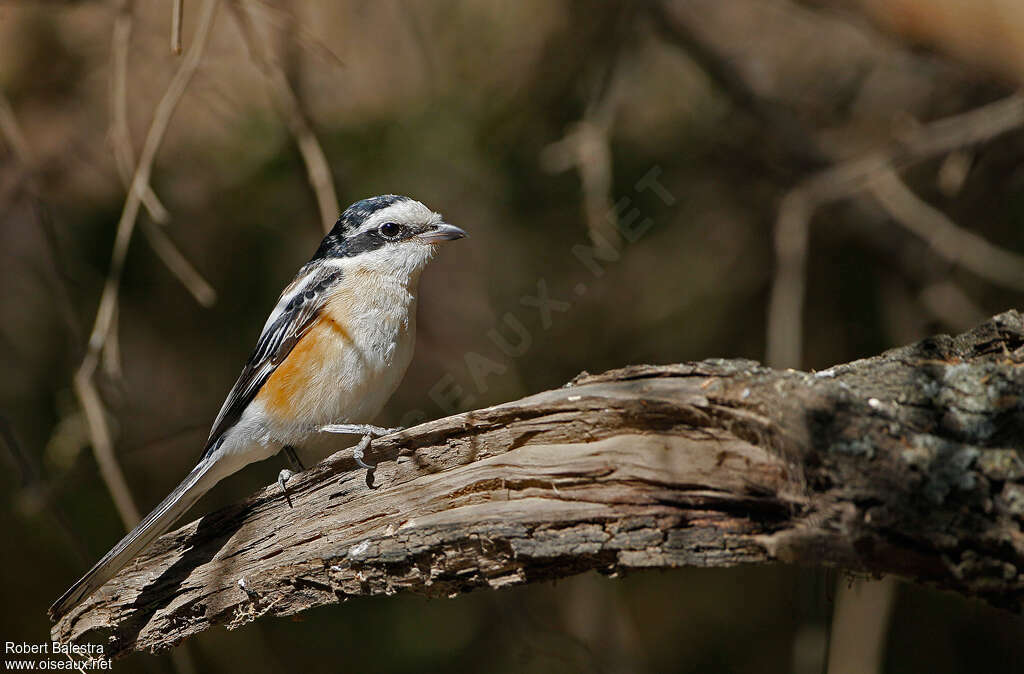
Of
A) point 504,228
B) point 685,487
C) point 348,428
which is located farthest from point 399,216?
point 685,487

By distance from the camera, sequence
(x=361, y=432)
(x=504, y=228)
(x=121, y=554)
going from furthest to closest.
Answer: (x=504, y=228), (x=361, y=432), (x=121, y=554)

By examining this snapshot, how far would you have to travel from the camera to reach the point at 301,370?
369cm

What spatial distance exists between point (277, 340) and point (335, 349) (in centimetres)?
41

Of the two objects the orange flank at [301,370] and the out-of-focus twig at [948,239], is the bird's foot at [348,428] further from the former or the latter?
the out-of-focus twig at [948,239]

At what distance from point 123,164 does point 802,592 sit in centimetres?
344

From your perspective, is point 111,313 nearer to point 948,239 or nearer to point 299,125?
point 299,125

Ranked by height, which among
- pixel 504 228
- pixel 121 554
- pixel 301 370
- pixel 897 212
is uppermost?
pixel 504 228

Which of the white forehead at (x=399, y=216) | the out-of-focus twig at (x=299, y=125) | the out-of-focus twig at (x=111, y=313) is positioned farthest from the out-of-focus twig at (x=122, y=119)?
the white forehead at (x=399, y=216)

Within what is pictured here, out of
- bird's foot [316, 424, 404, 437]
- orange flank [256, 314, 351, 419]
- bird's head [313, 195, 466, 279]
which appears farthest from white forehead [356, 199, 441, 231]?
bird's foot [316, 424, 404, 437]

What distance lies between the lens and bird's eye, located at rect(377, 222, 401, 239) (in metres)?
4.06

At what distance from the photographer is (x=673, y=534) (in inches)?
87.6

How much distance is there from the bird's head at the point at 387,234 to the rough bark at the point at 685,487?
1.29 m

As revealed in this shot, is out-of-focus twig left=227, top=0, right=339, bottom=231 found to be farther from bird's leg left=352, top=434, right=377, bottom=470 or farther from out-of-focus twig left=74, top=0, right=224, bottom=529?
bird's leg left=352, top=434, right=377, bottom=470

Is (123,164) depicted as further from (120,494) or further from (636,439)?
(636,439)
